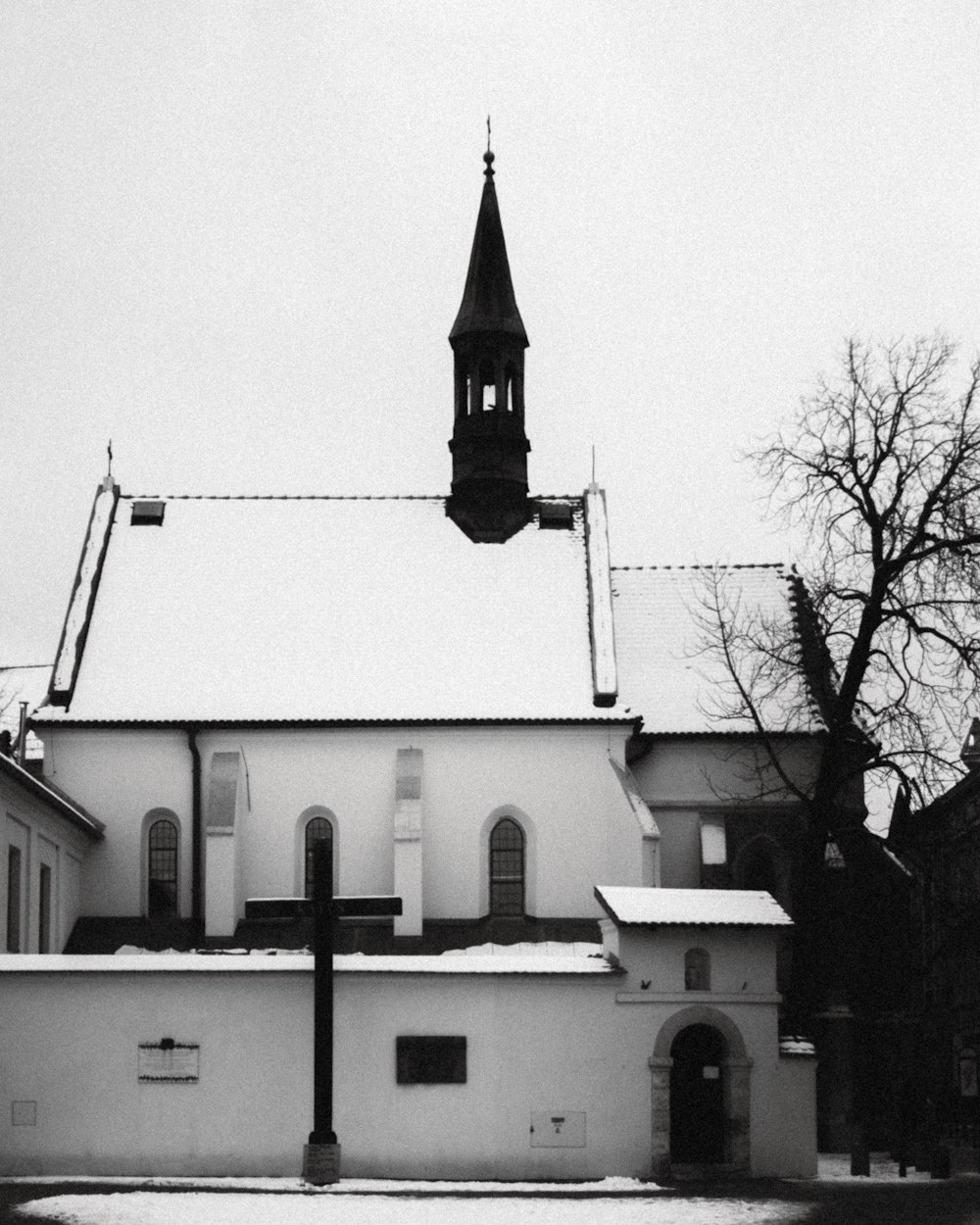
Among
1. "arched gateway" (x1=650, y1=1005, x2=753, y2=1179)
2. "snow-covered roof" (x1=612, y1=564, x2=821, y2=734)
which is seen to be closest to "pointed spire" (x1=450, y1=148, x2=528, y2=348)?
"snow-covered roof" (x1=612, y1=564, x2=821, y2=734)

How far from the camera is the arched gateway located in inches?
1214

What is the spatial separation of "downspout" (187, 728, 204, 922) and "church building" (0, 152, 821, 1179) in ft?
0.19

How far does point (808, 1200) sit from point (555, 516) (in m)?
20.0

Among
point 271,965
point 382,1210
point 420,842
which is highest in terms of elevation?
point 420,842

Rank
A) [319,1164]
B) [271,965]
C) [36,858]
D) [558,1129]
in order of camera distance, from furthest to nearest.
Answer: [36,858] < [271,965] < [558,1129] < [319,1164]

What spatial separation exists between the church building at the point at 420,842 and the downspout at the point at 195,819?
0.19 feet

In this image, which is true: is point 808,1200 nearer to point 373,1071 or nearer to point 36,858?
point 373,1071

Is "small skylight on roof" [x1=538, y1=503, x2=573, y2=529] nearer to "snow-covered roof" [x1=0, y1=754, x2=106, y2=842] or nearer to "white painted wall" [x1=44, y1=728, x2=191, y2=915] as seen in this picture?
"white painted wall" [x1=44, y1=728, x2=191, y2=915]

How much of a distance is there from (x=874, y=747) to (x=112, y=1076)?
1366 cm

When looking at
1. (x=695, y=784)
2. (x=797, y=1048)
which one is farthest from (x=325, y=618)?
(x=797, y=1048)

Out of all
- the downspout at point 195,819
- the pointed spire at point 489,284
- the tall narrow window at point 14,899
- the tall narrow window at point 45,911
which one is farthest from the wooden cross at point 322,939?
the pointed spire at point 489,284

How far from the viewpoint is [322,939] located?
3011cm

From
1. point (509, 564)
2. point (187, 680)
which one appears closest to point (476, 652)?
point (509, 564)

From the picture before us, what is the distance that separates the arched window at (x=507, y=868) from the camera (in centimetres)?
3922
